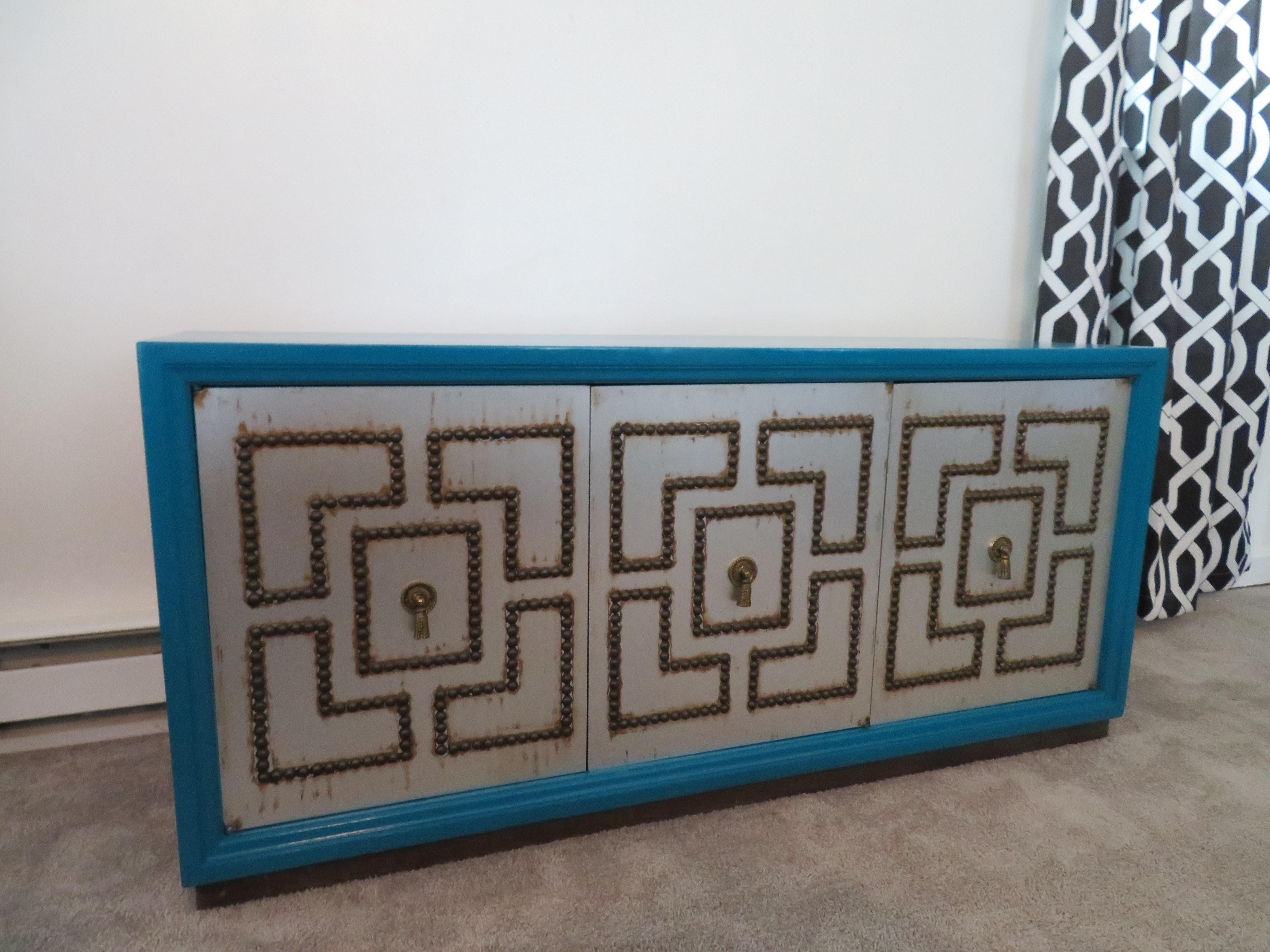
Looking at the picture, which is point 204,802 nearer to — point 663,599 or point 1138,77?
point 663,599

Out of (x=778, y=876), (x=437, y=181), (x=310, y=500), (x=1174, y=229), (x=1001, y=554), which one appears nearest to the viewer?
(x=310, y=500)

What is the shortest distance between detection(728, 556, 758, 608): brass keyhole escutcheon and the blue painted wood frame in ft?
0.75

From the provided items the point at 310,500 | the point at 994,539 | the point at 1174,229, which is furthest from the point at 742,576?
the point at 1174,229

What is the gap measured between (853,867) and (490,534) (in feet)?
2.08

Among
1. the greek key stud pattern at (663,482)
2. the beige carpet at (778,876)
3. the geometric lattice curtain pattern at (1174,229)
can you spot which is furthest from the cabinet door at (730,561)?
the geometric lattice curtain pattern at (1174,229)

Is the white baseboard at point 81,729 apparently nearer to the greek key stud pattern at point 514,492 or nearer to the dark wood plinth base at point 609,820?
the dark wood plinth base at point 609,820

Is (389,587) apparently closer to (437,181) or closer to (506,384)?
(506,384)

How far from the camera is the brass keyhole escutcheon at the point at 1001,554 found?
129 centimetres

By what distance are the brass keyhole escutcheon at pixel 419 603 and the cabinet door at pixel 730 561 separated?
208 millimetres

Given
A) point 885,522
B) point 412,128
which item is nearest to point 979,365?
point 885,522

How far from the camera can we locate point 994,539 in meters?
1.29

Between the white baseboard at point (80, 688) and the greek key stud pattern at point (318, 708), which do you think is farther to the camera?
the white baseboard at point (80, 688)

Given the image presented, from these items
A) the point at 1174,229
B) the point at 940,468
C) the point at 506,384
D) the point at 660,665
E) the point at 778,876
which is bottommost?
the point at 778,876

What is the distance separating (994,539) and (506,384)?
31.2 inches
